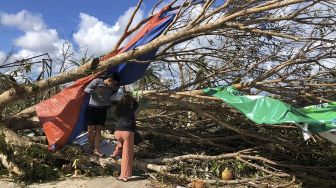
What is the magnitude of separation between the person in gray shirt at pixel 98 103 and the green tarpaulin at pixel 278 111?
145cm

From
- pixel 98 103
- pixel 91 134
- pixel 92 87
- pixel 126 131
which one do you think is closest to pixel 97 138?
pixel 91 134

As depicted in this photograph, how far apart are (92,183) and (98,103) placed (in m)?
1.15

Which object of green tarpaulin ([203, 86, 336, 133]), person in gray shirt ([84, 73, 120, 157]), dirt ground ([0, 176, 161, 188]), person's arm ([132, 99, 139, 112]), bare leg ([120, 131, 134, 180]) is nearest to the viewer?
green tarpaulin ([203, 86, 336, 133])

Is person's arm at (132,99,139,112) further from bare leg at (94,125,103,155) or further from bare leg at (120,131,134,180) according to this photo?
bare leg at (94,125,103,155)

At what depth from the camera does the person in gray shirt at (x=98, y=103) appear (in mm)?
6402

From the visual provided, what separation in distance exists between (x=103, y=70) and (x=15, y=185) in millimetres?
1942

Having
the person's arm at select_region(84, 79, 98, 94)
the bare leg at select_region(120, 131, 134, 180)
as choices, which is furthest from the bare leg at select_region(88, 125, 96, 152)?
the bare leg at select_region(120, 131, 134, 180)

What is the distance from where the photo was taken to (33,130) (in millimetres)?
7871

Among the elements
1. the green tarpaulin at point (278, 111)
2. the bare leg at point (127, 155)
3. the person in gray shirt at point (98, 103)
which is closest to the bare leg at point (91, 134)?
the person in gray shirt at point (98, 103)

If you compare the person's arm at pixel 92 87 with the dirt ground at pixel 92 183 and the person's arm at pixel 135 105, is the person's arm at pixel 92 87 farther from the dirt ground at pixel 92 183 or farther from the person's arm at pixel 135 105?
the dirt ground at pixel 92 183

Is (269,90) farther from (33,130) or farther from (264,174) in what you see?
(33,130)

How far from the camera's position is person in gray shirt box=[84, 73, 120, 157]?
252 inches

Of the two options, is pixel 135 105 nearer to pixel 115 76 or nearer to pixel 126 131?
pixel 126 131

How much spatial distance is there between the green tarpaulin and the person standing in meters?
1.19
